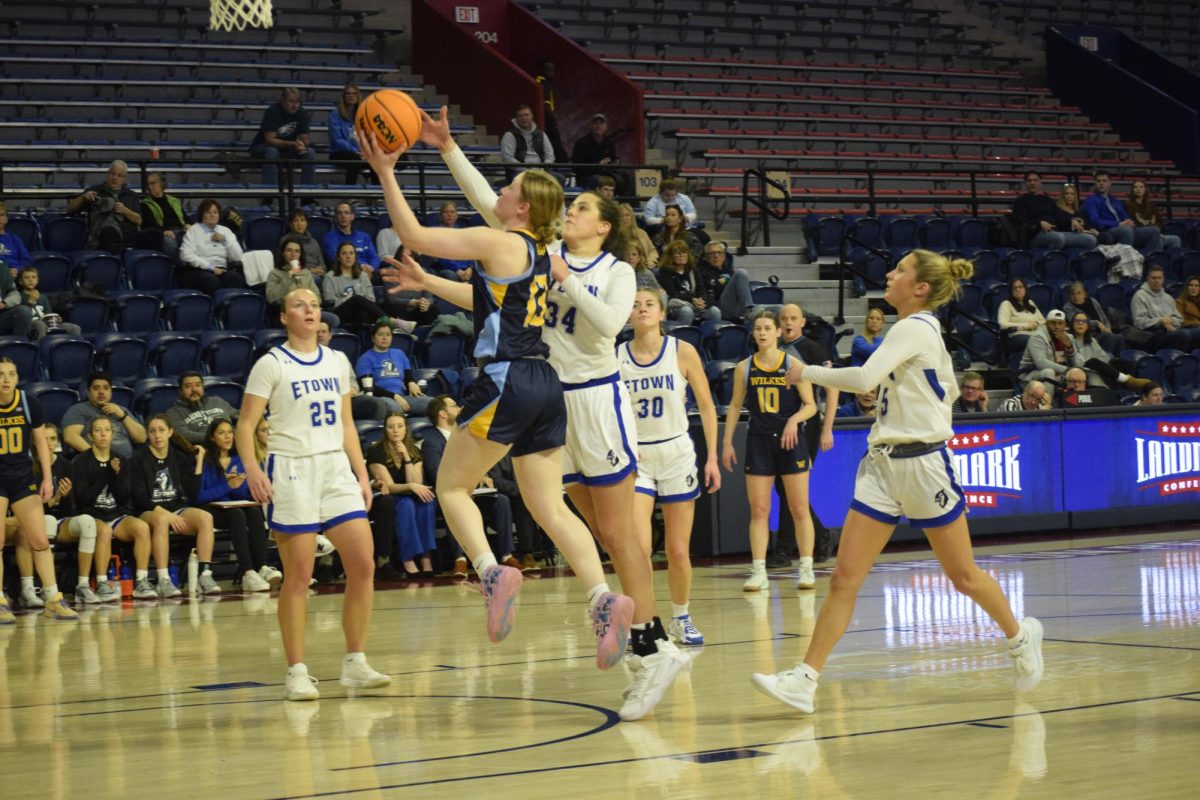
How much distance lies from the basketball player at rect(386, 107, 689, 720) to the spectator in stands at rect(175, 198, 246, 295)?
8.88 meters

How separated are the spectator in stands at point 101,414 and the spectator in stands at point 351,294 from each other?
2.51 m

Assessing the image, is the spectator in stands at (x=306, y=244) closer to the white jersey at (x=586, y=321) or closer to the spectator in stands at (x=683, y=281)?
the spectator in stands at (x=683, y=281)

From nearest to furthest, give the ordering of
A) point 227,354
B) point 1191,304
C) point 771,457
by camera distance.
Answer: point 771,457
point 227,354
point 1191,304

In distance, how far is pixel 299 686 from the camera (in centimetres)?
631

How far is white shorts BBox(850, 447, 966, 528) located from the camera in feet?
18.6

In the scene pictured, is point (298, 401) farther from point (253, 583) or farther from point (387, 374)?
point (387, 374)

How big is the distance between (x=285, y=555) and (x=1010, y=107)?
2109cm

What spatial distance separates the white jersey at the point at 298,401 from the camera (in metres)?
6.53

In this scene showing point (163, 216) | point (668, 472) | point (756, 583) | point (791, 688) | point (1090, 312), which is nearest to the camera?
point (791, 688)

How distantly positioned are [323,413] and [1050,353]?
11.4 metres

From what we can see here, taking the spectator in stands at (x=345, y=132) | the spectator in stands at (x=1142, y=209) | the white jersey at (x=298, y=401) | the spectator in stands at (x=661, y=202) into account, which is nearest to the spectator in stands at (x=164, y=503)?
the white jersey at (x=298, y=401)

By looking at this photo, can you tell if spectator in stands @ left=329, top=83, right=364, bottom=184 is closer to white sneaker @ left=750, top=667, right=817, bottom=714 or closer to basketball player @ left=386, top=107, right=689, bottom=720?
basketball player @ left=386, top=107, right=689, bottom=720

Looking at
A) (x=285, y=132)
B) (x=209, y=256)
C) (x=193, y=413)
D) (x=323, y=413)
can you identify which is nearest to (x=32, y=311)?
(x=193, y=413)

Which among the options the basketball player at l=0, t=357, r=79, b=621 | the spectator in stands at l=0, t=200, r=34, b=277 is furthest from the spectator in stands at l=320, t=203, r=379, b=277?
the basketball player at l=0, t=357, r=79, b=621
